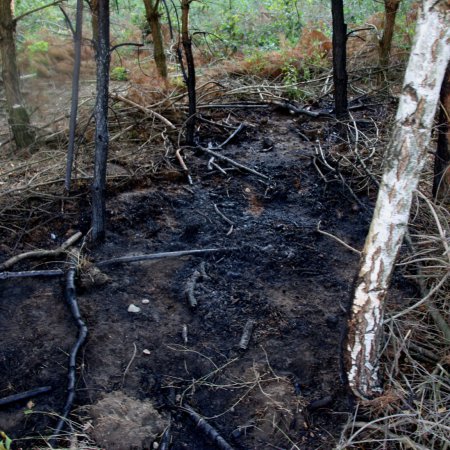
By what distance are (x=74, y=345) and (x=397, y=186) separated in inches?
94.7

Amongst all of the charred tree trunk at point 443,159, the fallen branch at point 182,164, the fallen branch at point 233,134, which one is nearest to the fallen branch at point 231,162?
the fallen branch at point 233,134

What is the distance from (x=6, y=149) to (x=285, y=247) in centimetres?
421

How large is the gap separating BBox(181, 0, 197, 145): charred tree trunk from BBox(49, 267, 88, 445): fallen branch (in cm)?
270

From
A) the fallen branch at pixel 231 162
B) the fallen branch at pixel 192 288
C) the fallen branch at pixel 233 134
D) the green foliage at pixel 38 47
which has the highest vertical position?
the green foliage at pixel 38 47

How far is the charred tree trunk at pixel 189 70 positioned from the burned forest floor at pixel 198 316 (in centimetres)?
62

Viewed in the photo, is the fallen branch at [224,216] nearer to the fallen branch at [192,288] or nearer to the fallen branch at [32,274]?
the fallen branch at [192,288]

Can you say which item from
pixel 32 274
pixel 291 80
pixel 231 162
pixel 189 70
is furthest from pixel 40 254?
pixel 291 80

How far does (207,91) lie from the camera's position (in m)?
7.85

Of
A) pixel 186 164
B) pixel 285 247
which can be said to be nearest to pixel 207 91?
pixel 186 164

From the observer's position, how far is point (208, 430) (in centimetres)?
307

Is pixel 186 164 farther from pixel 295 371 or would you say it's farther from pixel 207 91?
pixel 295 371

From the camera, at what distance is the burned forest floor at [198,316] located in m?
3.15

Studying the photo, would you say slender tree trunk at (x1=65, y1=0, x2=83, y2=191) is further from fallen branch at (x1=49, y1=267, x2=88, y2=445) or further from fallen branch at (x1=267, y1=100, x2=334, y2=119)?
fallen branch at (x1=267, y1=100, x2=334, y2=119)

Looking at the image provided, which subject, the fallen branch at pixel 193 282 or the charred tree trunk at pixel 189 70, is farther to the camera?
the charred tree trunk at pixel 189 70
